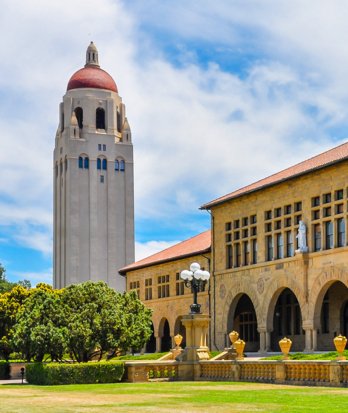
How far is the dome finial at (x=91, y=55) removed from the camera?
411 ft

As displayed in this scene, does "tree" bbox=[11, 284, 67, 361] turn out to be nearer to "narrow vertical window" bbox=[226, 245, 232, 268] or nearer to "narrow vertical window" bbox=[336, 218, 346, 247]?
"narrow vertical window" bbox=[336, 218, 346, 247]

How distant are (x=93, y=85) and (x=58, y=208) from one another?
60.2ft

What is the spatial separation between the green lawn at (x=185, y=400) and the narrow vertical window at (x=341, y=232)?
59.7 ft

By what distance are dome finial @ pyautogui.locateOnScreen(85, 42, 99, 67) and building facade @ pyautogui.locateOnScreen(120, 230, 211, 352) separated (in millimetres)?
57930

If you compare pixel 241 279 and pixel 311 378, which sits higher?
pixel 241 279

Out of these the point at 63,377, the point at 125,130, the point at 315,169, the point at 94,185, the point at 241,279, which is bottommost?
the point at 63,377

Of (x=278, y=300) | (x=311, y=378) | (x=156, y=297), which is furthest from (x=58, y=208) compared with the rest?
(x=311, y=378)

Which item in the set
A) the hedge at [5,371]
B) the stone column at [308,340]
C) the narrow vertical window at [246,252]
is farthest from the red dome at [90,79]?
the stone column at [308,340]

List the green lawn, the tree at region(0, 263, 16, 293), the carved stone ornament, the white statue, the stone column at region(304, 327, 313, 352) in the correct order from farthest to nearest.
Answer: the tree at region(0, 263, 16, 293)
the carved stone ornament
the white statue
the stone column at region(304, 327, 313, 352)
the green lawn

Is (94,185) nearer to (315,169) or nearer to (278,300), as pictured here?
(278,300)

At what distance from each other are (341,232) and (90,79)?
82.0 metres

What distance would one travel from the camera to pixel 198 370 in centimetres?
3666

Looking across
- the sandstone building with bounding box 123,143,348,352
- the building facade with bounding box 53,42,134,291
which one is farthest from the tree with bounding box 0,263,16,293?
the sandstone building with bounding box 123,143,348,352

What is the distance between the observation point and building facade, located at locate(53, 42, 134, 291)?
118 metres
